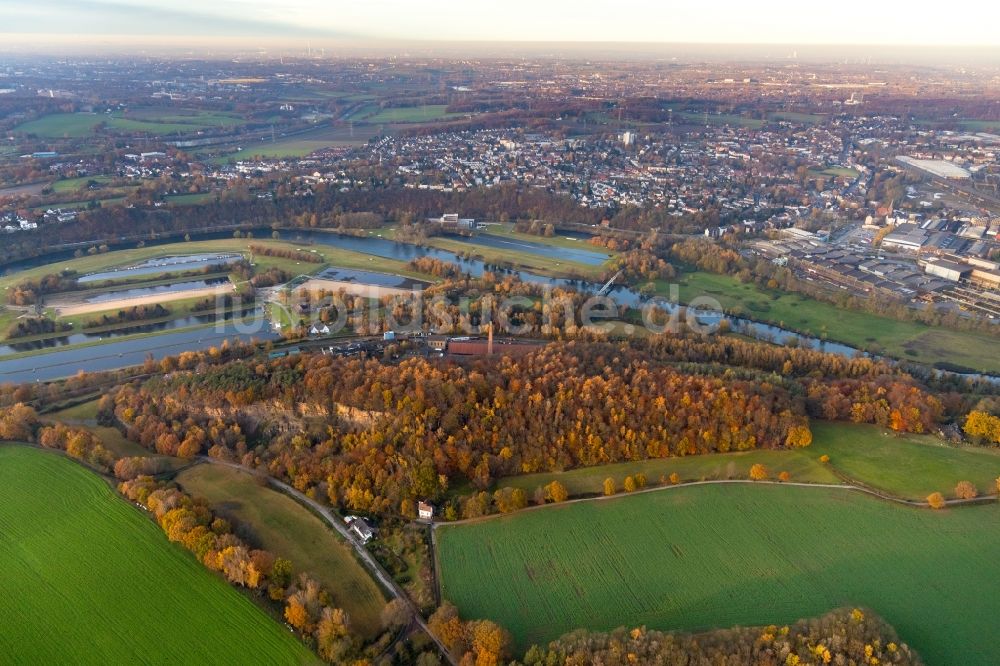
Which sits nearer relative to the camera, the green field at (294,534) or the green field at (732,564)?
the green field at (732,564)

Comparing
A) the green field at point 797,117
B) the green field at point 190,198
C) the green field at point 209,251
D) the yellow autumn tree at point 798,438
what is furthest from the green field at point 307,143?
the yellow autumn tree at point 798,438

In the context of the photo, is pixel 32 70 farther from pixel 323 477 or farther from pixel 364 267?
pixel 323 477

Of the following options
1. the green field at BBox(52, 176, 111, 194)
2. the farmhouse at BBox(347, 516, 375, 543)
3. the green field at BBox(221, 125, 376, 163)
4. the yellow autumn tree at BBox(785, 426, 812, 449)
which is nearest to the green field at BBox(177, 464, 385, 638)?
the farmhouse at BBox(347, 516, 375, 543)

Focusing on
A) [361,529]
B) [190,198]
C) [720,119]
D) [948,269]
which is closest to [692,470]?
[361,529]

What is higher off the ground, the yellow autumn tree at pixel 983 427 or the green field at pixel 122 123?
the green field at pixel 122 123

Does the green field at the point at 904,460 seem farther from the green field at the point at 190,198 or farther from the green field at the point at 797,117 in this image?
the green field at the point at 797,117

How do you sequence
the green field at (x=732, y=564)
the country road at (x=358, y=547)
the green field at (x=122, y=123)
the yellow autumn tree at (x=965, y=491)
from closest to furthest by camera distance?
the green field at (x=732, y=564) → the country road at (x=358, y=547) → the yellow autumn tree at (x=965, y=491) → the green field at (x=122, y=123)

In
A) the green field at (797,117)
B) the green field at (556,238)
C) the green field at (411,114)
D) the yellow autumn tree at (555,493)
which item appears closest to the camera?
the yellow autumn tree at (555,493)

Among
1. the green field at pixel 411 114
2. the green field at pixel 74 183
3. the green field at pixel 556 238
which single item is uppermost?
the green field at pixel 411 114

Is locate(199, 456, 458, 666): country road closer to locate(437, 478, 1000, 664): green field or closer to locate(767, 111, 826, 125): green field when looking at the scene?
locate(437, 478, 1000, 664): green field
